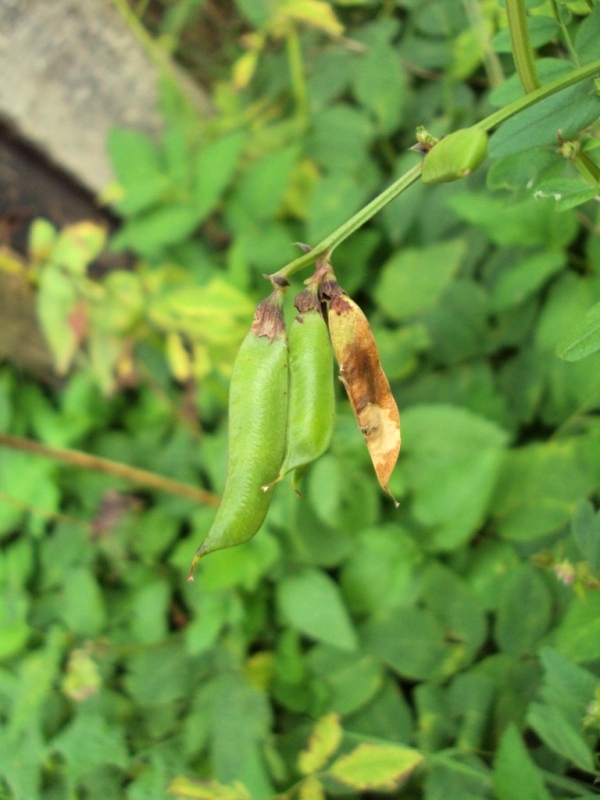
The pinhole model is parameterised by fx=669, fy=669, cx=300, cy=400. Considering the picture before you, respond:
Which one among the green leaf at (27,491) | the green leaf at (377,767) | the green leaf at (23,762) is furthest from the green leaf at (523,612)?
the green leaf at (27,491)

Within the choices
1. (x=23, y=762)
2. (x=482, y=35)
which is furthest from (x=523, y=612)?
(x=482, y=35)

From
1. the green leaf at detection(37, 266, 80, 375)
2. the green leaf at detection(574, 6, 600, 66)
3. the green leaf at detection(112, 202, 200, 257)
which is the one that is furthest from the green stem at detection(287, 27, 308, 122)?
the green leaf at detection(574, 6, 600, 66)

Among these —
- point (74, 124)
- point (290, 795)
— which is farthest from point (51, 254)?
point (290, 795)

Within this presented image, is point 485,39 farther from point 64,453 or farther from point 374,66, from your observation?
point 64,453

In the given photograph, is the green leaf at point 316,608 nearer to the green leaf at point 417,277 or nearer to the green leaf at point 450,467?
the green leaf at point 450,467

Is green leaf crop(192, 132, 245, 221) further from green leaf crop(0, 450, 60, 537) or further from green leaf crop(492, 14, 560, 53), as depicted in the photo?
green leaf crop(492, 14, 560, 53)

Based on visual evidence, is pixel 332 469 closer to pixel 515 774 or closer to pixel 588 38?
pixel 515 774

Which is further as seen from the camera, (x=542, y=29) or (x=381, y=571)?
(x=381, y=571)
